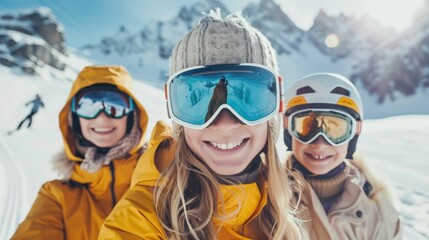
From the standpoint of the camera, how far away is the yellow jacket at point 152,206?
4.34 ft

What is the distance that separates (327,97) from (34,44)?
1619 inches

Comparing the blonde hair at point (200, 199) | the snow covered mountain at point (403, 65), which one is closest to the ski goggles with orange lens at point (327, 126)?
the blonde hair at point (200, 199)

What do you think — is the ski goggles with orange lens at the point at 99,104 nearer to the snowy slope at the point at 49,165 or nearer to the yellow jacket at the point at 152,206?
the snowy slope at the point at 49,165

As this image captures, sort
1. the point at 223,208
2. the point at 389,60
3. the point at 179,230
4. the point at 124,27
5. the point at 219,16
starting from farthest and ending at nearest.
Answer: the point at 124,27 → the point at 389,60 → the point at 219,16 → the point at 223,208 → the point at 179,230

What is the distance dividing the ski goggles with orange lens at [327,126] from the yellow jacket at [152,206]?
0.92 metres

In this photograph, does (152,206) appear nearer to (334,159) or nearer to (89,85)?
(334,159)

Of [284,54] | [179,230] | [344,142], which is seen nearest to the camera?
[179,230]

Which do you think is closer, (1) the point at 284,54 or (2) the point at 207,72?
(2) the point at 207,72

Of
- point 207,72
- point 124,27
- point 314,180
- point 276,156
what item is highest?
point 124,27

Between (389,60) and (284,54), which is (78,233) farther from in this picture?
(284,54)

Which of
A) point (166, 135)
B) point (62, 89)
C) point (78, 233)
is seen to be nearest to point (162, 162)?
point (166, 135)

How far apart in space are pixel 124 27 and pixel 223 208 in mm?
139357

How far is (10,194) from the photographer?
460 cm

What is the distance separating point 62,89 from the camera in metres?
24.1
